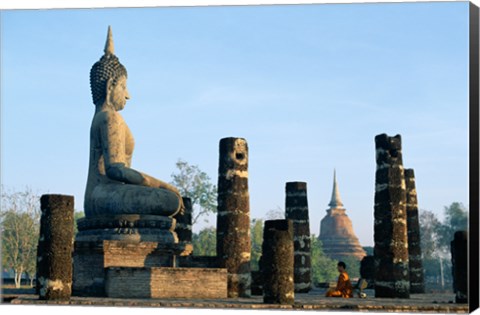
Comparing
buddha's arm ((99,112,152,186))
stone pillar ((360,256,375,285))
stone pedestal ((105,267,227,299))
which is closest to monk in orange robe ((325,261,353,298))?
stone pedestal ((105,267,227,299))

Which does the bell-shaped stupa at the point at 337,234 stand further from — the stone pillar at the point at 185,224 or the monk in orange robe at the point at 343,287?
the monk in orange robe at the point at 343,287

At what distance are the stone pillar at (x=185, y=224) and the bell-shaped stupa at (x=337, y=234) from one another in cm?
4238

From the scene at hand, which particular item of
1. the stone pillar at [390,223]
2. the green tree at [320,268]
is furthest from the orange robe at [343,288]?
the green tree at [320,268]

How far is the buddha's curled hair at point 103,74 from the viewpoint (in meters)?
20.6

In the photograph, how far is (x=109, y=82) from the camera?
20.6 metres

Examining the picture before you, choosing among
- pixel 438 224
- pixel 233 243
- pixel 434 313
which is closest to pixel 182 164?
pixel 438 224

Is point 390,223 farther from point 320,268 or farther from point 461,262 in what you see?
point 320,268

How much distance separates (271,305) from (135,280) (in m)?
3.37

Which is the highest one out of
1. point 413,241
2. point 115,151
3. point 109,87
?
point 109,87

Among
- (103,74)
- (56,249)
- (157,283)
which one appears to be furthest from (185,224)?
(56,249)

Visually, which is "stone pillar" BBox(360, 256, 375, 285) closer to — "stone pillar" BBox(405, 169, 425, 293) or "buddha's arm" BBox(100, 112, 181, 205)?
"stone pillar" BBox(405, 169, 425, 293)

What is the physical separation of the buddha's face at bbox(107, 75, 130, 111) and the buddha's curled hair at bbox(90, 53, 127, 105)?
9 cm

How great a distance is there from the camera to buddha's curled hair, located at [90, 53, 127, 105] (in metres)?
Answer: 20.6

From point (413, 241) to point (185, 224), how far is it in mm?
6395
